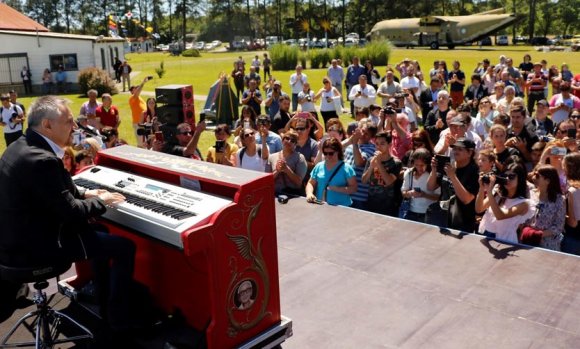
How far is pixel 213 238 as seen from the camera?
3.45 metres

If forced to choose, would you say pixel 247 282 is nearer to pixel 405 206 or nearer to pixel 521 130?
pixel 405 206

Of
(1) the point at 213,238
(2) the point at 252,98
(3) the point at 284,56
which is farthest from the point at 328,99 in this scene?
(3) the point at 284,56

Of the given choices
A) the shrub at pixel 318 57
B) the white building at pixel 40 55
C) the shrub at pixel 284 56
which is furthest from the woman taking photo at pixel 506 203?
the shrub at pixel 318 57

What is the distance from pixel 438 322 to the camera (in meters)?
4.14

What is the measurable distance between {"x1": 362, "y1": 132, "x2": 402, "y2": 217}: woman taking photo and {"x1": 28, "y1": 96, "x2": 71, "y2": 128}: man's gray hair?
12.3ft

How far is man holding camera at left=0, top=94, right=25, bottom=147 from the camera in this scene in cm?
1227

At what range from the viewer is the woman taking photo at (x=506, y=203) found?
5.19 metres

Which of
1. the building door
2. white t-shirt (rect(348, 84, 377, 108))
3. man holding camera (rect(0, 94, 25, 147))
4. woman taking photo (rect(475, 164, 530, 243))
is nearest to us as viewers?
woman taking photo (rect(475, 164, 530, 243))

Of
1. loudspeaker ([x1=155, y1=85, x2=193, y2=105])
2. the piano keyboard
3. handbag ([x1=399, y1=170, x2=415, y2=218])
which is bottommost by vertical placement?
handbag ([x1=399, y1=170, x2=415, y2=218])

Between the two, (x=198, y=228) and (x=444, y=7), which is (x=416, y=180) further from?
(x=444, y=7)

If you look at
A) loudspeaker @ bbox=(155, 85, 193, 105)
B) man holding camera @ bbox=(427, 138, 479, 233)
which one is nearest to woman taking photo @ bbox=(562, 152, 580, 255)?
man holding camera @ bbox=(427, 138, 479, 233)

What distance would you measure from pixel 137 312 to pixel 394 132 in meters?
5.26

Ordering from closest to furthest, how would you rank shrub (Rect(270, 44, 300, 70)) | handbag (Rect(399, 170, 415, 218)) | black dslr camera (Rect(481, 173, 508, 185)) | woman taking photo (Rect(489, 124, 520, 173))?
black dslr camera (Rect(481, 173, 508, 185)), handbag (Rect(399, 170, 415, 218)), woman taking photo (Rect(489, 124, 520, 173)), shrub (Rect(270, 44, 300, 70))

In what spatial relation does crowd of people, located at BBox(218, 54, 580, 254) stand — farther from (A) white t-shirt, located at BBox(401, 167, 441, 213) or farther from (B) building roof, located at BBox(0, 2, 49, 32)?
(B) building roof, located at BBox(0, 2, 49, 32)
